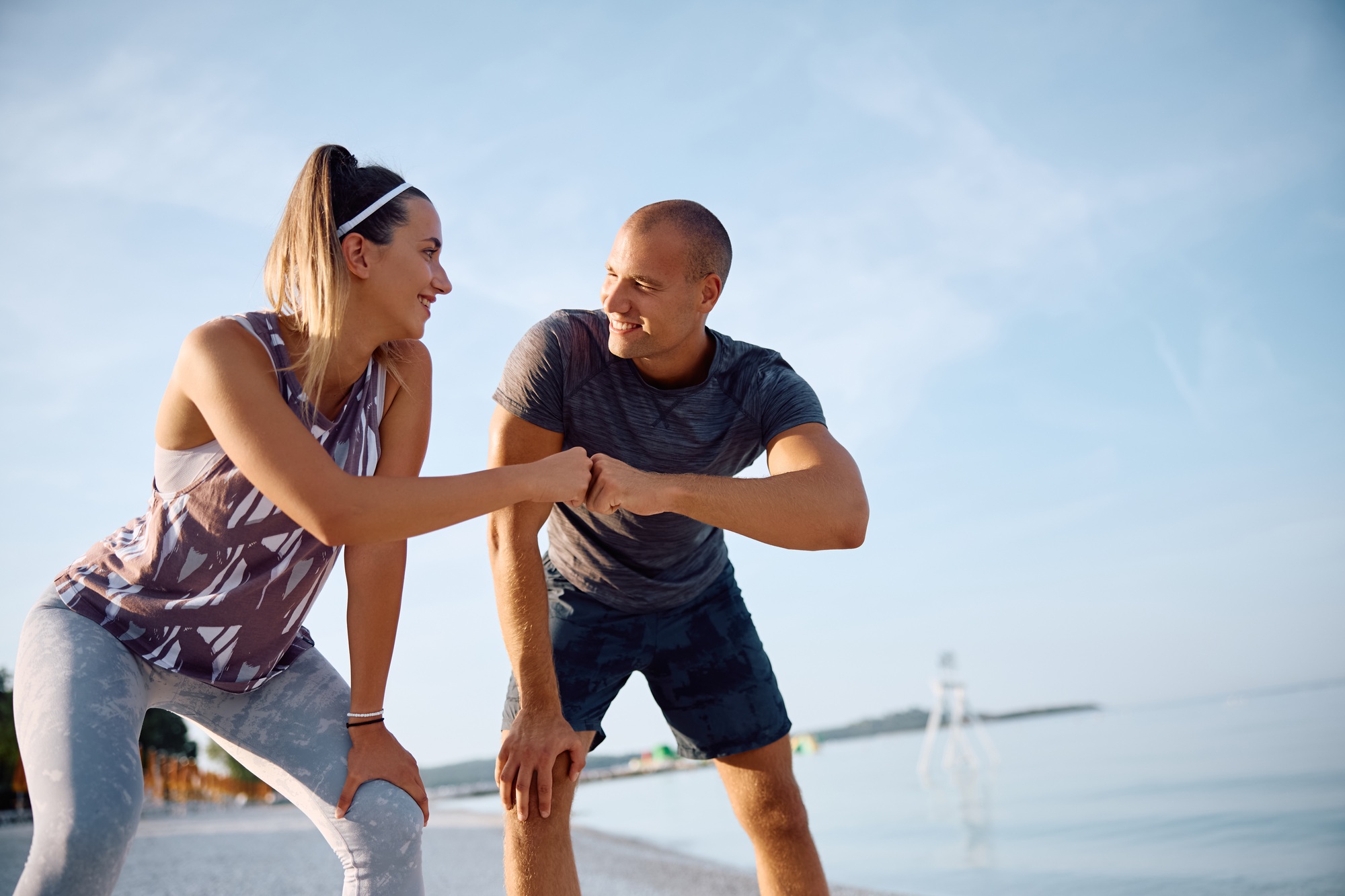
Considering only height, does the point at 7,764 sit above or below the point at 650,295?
below

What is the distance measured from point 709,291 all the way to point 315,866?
904 cm

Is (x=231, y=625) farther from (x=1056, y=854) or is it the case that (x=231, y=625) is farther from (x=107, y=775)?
(x=1056, y=854)

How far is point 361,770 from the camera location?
2.20 meters

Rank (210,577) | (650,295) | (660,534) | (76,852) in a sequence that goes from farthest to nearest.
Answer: (660,534) < (650,295) < (210,577) < (76,852)

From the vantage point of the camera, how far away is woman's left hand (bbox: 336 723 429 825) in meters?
2.17

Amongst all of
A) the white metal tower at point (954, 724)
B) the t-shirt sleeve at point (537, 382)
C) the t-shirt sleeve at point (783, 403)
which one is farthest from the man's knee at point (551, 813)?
the white metal tower at point (954, 724)

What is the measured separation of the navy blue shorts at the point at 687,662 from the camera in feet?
11.6

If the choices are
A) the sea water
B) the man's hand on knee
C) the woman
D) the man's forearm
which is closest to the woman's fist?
the woman

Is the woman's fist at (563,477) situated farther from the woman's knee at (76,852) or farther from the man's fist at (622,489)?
the woman's knee at (76,852)

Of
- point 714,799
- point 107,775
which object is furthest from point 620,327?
point 714,799

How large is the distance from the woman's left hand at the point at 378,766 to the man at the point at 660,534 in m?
0.76

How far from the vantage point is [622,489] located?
105 inches

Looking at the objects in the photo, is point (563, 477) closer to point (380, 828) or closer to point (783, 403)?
point (380, 828)

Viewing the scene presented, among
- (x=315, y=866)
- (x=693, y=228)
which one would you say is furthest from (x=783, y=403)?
(x=315, y=866)
